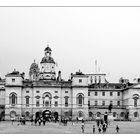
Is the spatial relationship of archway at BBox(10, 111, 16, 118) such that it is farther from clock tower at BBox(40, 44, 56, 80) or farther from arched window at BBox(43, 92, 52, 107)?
clock tower at BBox(40, 44, 56, 80)

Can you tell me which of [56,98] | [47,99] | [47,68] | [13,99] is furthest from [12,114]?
[47,68]

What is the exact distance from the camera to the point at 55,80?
271 ft

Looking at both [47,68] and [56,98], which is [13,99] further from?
[47,68]

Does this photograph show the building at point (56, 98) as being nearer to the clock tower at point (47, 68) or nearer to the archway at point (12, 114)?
the archway at point (12, 114)

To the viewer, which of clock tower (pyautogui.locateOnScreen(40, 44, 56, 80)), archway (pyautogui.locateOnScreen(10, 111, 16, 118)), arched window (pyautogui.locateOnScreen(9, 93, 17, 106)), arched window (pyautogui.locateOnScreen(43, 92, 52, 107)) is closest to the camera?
archway (pyautogui.locateOnScreen(10, 111, 16, 118))

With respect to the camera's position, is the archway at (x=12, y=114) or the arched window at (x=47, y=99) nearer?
the archway at (x=12, y=114)

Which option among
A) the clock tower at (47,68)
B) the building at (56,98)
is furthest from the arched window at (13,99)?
the clock tower at (47,68)

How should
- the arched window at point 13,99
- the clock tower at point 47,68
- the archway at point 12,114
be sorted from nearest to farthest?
the archway at point 12,114 < the arched window at point 13,99 < the clock tower at point 47,68

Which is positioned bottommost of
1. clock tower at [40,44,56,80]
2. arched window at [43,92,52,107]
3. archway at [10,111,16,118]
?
archway at [10,111,16,118]

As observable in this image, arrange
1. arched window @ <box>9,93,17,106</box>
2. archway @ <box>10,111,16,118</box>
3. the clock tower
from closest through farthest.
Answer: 1. archway @ <box>10,111,16,118</box>
2. arched window @ <box>9,93,17,106</box>
3. the clock tower

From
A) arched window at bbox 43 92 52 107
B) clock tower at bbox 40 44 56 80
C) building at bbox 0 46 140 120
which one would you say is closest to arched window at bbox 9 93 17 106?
building at bbox 0 46 140 120

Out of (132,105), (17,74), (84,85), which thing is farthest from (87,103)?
(17,74)
